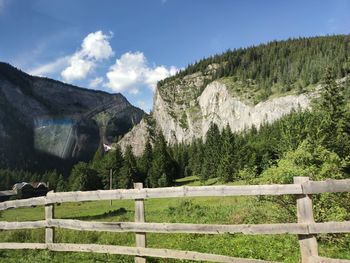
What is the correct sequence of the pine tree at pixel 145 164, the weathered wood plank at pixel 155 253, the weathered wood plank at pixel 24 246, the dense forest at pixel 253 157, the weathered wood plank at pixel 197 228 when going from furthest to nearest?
the pine tree at pixel 145 164, the dense forest at pixel 253 157, the weathered wood plank at pixel 24 246, the weathered wood plank at pixel 155 253, the weathered wood plank at pixel 197 228

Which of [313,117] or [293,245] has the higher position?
[313,117]

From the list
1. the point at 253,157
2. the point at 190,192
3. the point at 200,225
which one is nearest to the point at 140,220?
the point at 190,192

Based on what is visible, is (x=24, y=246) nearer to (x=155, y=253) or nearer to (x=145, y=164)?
(x=155, y=253)

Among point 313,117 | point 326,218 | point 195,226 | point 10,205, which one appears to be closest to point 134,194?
point 195,226

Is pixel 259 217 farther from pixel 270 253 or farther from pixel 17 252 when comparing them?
pixel 17 252

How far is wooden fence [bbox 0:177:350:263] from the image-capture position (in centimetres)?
775

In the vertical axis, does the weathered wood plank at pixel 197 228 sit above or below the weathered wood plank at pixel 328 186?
below

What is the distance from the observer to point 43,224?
1148cm

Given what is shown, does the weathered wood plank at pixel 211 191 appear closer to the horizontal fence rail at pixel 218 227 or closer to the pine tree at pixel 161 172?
the horizontal fence rail at pixel 218 227

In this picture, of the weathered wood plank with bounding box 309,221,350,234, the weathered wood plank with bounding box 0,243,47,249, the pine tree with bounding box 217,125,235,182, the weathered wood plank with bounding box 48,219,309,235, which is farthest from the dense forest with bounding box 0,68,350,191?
the weathered wood plank with bounding box 0,243,47,249

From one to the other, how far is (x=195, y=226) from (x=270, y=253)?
3299 millimetres

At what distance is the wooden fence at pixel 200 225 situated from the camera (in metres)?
7.75

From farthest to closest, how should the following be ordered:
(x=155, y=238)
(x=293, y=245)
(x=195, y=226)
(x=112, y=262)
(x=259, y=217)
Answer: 1. (x=155, y=238)
2. (x=259, y=217)
3. (x=293, y=245)
4. (x=112, y=262)
5. (x=195, y=226)

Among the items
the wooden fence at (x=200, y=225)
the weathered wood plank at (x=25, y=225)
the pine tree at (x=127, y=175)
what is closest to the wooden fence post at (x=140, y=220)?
the wooden fence at (x=200, y=225)
